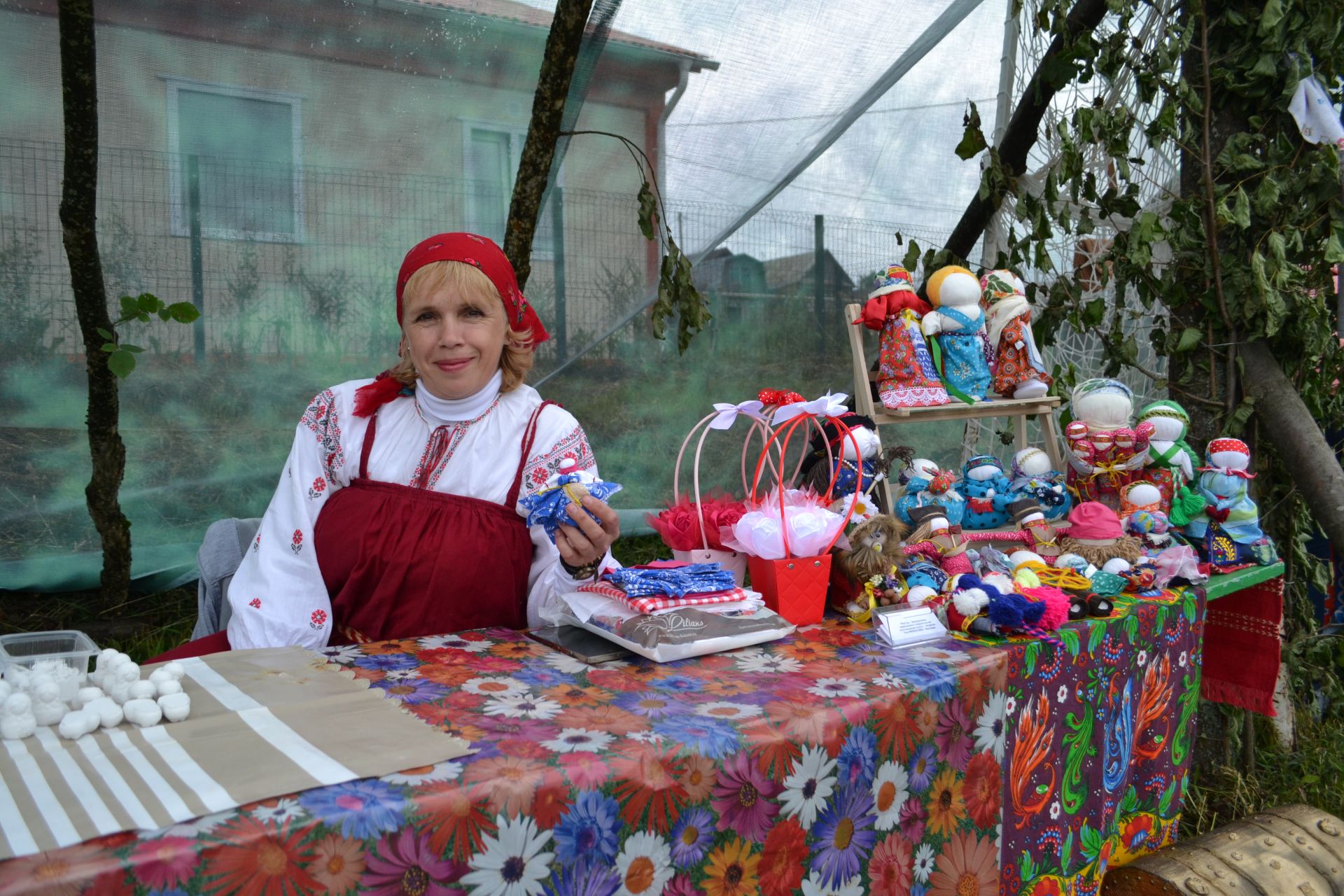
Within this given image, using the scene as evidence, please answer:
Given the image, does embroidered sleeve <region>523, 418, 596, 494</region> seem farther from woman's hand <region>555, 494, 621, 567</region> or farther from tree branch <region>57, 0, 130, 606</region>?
tree branch <region>57, 0, 130, 606</region>

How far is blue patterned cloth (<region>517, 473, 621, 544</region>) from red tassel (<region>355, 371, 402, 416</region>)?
470 mm

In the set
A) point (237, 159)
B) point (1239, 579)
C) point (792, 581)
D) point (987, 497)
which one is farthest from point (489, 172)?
point (1239, 579)

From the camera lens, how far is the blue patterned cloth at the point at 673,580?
160 centimetres

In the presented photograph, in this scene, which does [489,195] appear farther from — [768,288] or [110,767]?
[110,767]

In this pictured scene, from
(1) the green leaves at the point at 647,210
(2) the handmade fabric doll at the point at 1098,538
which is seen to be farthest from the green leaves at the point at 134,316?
(2) the handmade fabric doll at the point at 1098,538

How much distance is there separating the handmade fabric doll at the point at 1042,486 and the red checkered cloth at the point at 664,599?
46.0 inches

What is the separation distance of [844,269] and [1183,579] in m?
2.97

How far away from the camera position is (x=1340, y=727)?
3283mm

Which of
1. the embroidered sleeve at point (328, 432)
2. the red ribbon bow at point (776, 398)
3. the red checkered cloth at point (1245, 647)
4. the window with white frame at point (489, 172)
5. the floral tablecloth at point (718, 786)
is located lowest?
the red checkered cloth at point (1245, 647)

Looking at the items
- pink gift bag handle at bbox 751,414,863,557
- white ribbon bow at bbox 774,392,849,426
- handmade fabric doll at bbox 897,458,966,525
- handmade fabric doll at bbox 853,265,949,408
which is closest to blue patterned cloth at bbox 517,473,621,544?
pink gift bag handle at bbox 751,414,863,557

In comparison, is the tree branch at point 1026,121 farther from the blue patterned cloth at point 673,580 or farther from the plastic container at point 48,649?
the plastic container at point 48,649

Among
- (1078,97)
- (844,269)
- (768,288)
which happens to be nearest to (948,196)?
(844,269)

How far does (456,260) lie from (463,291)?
0.06 m

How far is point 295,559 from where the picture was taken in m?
1.84
